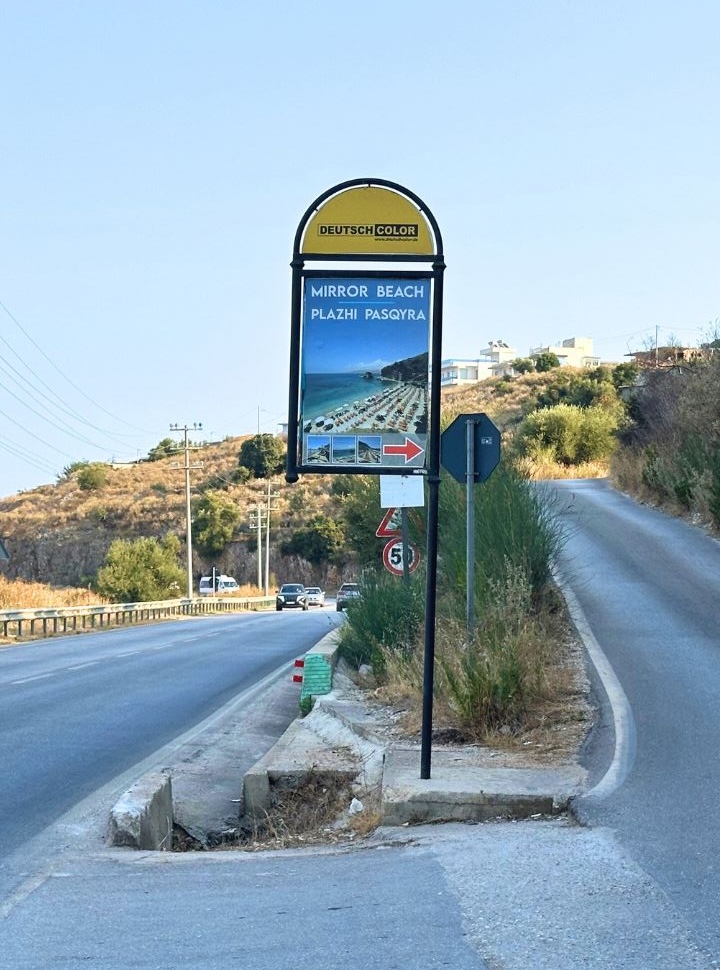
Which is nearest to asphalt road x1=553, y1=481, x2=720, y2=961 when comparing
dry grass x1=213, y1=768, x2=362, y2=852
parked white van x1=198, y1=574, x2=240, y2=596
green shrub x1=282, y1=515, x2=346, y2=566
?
dry grass x1=213, y1=768, x2=362, y2=852

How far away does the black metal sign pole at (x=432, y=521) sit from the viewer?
Result: 27.2 ft

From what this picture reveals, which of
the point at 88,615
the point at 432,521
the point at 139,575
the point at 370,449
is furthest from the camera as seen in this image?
the point at 139,575

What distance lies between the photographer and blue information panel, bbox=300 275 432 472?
335 inches

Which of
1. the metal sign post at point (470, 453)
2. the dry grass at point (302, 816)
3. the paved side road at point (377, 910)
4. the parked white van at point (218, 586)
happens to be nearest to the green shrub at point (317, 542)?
the parked white van at point (218, 586)

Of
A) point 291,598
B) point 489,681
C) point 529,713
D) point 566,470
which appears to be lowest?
point 291,598

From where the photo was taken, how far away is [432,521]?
8.42 metres

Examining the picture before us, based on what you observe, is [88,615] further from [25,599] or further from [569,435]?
[569,435]

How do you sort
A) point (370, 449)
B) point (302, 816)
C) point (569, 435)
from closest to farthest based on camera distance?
point (370, 449) → point (302, 816) → point (569, 435)

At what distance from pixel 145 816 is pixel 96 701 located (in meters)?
8.98

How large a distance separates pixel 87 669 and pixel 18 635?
41.5ft

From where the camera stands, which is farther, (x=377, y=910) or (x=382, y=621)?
(x=382, y=621)

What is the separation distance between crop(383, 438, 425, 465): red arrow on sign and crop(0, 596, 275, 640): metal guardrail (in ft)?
87.5

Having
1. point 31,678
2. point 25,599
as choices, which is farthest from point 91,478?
point 31,678

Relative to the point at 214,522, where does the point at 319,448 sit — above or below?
below
